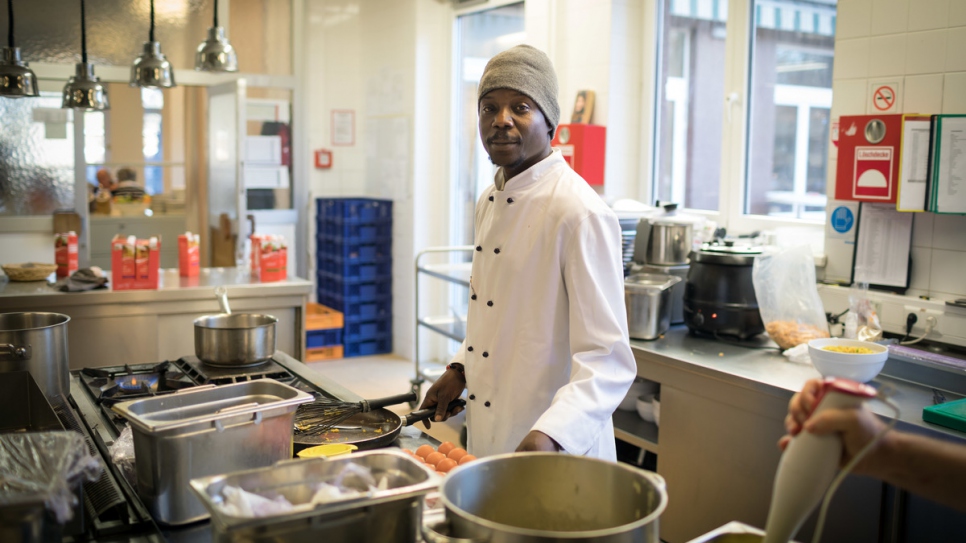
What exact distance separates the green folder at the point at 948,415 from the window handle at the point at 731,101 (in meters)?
2.17

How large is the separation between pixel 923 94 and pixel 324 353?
4861mm

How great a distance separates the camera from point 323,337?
22.1ft

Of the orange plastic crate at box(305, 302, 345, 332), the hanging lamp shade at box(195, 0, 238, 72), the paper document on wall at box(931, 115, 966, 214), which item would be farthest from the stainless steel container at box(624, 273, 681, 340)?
the orange plastic crate at box(305, 302, 345, 332)

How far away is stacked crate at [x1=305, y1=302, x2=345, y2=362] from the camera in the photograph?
21.6ft

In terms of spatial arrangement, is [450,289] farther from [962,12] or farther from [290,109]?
[962,12]

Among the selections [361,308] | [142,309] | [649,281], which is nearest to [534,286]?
[649,281]

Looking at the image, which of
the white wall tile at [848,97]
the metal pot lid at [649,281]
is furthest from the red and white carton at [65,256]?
the white wall tile at [848,97]

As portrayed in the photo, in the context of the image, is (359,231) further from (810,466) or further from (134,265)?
(810,466)

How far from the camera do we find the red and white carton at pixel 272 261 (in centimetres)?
459

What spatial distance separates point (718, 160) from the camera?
4531mm

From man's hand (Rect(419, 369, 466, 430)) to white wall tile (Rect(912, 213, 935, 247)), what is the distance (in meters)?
1.94

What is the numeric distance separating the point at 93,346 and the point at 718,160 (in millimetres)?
3387

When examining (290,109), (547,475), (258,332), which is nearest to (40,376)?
(258,332)

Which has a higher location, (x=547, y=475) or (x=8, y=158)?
(x=8, y=158)
